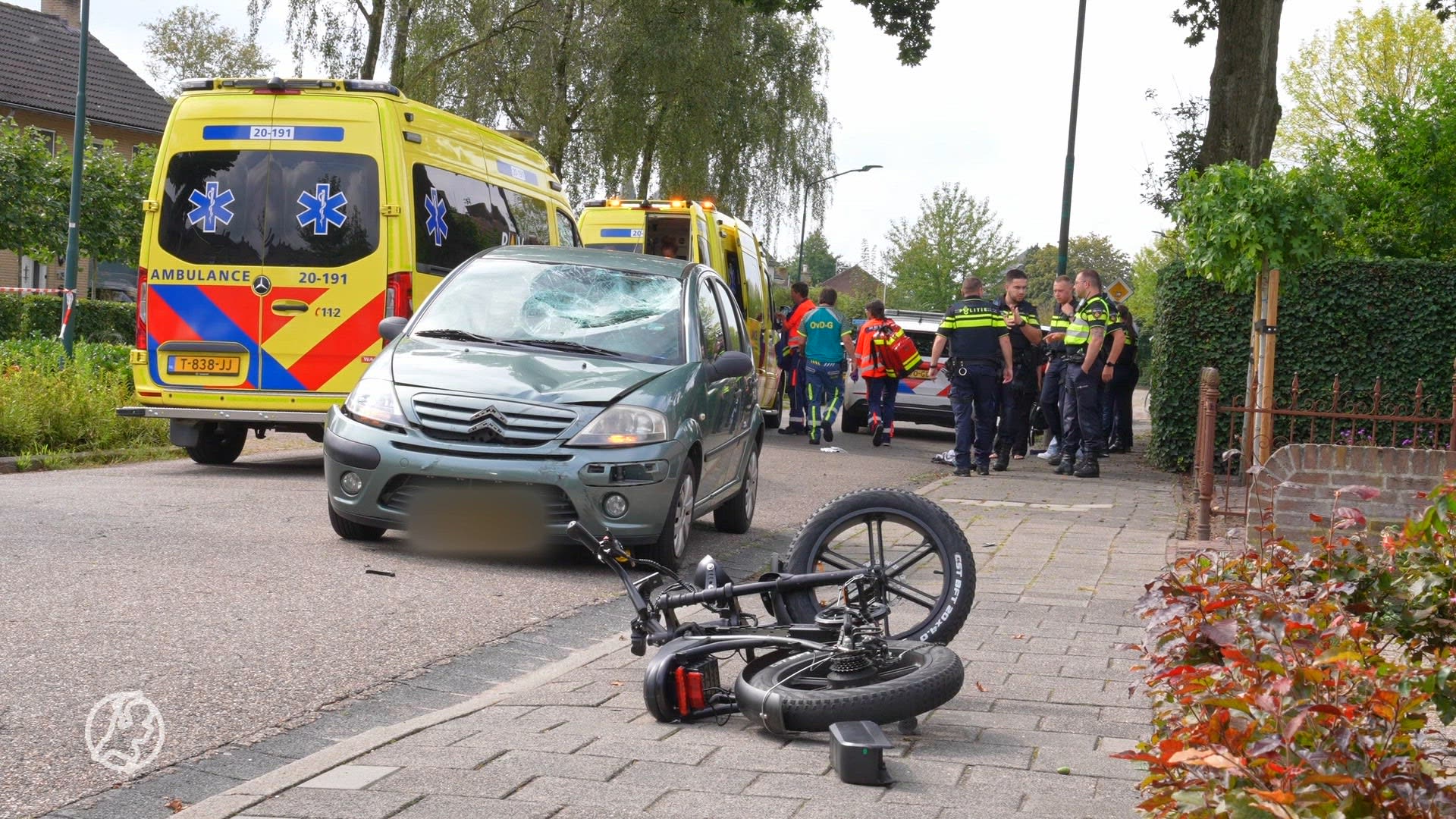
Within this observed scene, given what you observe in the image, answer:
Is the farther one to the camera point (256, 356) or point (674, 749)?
point (256, 356)

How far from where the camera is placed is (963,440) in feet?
47.1

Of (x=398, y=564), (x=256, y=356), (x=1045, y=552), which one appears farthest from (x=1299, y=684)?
(x=256, y=356)

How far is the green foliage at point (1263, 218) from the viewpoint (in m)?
11.8

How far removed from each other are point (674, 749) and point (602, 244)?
15.7 m

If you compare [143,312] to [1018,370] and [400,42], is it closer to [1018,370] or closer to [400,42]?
[1018,370]

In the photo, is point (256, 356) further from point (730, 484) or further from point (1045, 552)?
point (1045, 552)

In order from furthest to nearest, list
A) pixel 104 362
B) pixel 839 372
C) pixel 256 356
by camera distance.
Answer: pixel 839 372
pixel 104 362
pixel 256 356

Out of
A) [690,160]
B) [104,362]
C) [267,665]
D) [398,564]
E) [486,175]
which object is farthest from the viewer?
[690,160]

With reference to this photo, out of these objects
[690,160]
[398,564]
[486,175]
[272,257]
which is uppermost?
[690,160]

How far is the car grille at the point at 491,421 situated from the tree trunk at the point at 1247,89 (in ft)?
36.1

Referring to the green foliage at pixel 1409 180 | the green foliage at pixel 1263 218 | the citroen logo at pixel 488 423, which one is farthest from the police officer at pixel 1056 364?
the green foliage at pixel 1409 180

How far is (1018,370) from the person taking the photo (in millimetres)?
16391

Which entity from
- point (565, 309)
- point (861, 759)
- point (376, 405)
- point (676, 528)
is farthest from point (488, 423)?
point (861, 759)

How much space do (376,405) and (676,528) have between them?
5.29 feet
